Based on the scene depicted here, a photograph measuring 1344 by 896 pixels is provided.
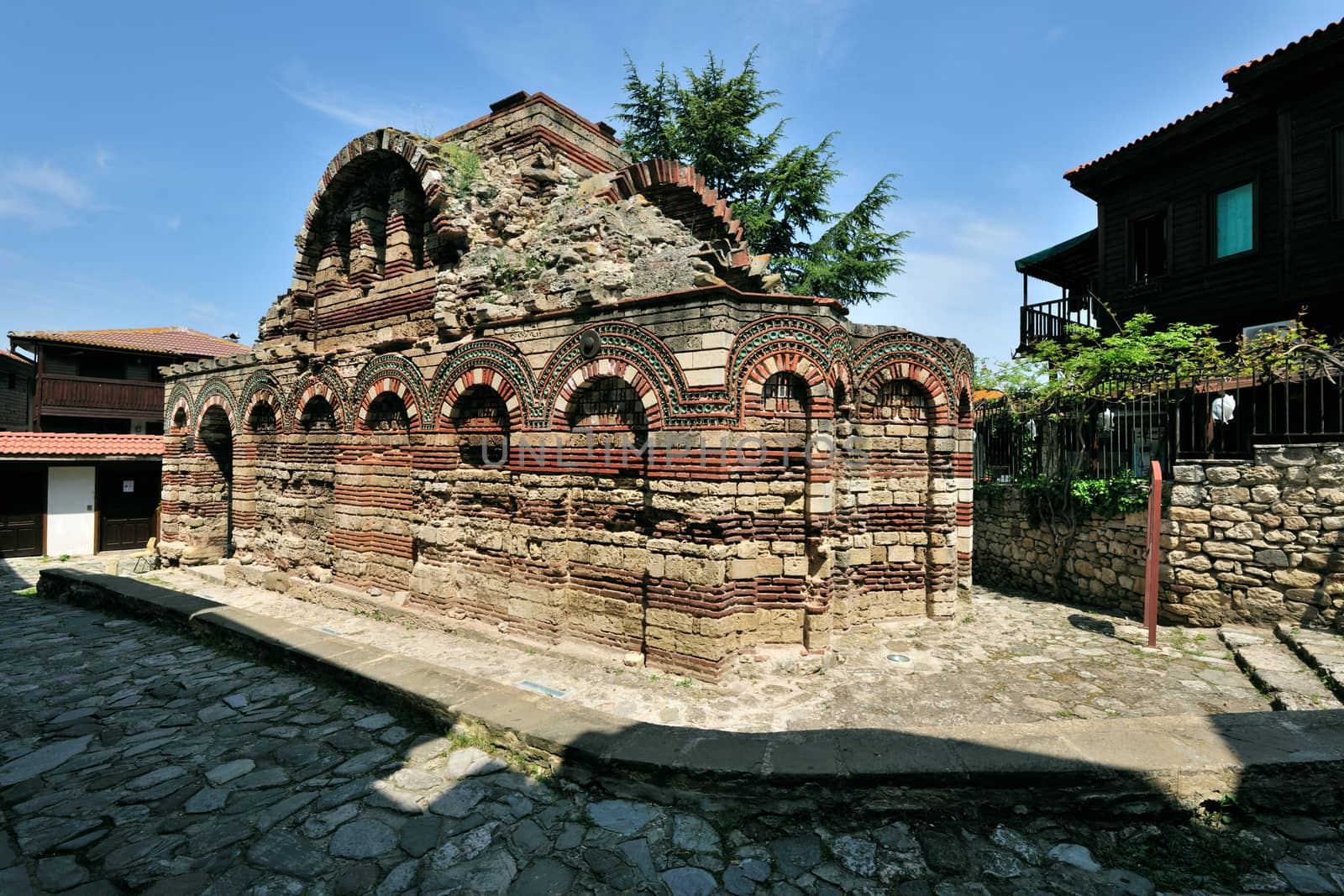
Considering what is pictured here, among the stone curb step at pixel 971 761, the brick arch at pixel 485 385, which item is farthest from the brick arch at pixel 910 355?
the stone curb step at pixel 971 761

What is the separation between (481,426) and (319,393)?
12.5ft

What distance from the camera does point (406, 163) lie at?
29.1 feet

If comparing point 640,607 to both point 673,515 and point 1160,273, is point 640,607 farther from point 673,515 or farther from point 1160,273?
point 1160,273

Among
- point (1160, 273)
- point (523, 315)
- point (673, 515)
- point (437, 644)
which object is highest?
point (1160, 273)

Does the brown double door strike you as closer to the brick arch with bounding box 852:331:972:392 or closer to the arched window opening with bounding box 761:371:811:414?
the arched window opening with bounding box 761:371:811:414

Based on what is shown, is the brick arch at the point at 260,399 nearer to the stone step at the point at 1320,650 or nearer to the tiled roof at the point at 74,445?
the tiled roof at the point at 74,445

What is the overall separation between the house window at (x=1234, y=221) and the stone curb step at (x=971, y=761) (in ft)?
37.2

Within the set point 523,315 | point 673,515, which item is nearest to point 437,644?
point 673,515

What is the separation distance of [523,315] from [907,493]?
5.24 metres

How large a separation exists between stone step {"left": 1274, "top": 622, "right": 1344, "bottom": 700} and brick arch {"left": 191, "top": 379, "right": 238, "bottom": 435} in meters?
15.2

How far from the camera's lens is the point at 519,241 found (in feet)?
26.3

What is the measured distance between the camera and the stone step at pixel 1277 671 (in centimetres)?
489

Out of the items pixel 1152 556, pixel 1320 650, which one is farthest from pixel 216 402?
pixel 1320 650

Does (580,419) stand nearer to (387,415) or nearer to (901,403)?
(387,415)
